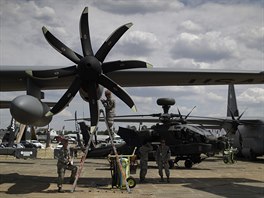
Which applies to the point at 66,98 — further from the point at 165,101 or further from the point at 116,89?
the point at 165,101

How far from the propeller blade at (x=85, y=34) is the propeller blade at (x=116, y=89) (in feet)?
3.37

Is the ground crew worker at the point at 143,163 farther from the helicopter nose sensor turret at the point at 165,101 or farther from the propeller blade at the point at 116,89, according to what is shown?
the helicopter nose sensor turret at the point at 165,101

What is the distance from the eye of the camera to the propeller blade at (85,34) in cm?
1245

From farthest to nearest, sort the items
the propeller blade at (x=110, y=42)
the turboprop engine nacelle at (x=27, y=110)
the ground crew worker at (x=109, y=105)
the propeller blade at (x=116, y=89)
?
the ground crew worker at (x=109, y=105) < the propeller blade at (x=110, y=42) < the propeller blade at (x=116, y=89) < the turboprop engine nacelle at (x=27, y=110)

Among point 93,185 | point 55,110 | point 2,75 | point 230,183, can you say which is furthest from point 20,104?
point 230,183

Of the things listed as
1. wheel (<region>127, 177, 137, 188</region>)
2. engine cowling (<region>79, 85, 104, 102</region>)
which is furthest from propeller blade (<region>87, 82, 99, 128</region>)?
wheel (<region>127, 177, 137, 188</region>)

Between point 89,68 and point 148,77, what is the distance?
3202mm

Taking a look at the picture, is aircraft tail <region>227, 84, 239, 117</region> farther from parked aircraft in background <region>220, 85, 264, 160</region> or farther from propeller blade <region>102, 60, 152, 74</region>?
propeller blade <region>102, 60, 152, 74</region>

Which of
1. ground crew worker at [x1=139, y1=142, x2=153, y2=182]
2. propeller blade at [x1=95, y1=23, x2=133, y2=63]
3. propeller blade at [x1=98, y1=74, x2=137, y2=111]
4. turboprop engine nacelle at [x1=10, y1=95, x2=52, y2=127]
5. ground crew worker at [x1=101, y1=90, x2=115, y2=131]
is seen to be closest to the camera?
turboprop engine nacelle at [x1=10, y1=95, x2=52, y2=127]

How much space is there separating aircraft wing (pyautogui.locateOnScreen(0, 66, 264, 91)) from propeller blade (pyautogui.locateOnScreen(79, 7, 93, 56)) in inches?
39.9

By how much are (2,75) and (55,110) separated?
2622 mm

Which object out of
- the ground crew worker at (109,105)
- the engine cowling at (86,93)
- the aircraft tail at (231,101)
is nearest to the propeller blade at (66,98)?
the engine cowling at (86,93)

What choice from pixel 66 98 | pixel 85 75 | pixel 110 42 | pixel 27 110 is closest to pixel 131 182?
pixel 66 98

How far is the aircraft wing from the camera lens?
1276cm
